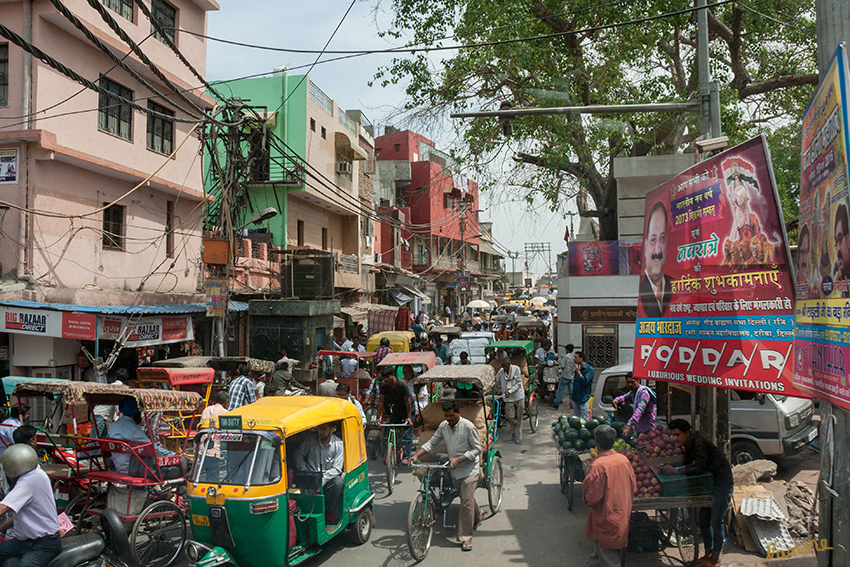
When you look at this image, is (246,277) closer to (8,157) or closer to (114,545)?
(8,157)

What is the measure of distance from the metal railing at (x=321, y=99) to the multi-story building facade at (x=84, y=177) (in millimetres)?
9553

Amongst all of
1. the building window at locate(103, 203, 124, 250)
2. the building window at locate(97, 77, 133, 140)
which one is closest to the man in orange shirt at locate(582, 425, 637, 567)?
the building window at locate(103, 203, 124, 250)

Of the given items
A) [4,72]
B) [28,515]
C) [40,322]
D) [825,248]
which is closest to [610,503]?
[825,248]

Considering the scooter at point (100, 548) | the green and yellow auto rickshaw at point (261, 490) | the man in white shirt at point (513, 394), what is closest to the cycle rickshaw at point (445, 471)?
the green and yellow auto rickshaw at point (261, 490)

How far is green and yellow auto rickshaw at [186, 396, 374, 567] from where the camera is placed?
5512 mm

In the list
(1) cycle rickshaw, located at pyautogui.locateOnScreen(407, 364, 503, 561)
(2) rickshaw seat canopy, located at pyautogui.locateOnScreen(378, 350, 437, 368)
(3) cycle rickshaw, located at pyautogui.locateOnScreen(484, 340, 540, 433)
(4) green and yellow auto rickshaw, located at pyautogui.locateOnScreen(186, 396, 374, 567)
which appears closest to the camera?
(4) green and yellow auto rickshaw, located at pyautogui.locateOnScreen(186, 396, 374, 567)

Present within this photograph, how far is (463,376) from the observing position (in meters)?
8.90

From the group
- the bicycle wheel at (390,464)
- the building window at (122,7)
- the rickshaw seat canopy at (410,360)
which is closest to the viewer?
the bicycle wheel at (390,464)

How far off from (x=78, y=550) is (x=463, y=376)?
17.3ft

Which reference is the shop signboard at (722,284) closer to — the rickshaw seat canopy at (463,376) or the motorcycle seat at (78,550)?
the rickshaw seat canopy at (463,376)

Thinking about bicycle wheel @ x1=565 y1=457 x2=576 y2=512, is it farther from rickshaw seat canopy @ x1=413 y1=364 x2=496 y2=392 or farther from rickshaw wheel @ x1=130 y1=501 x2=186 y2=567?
rickshaw wheel @ x1=130 y1=501 x2=186 y2=567

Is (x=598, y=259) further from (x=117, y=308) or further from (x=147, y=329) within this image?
(x=117, y=308)

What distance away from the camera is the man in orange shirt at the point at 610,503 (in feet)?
18.5

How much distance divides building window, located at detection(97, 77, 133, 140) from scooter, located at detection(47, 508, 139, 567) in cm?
1107
